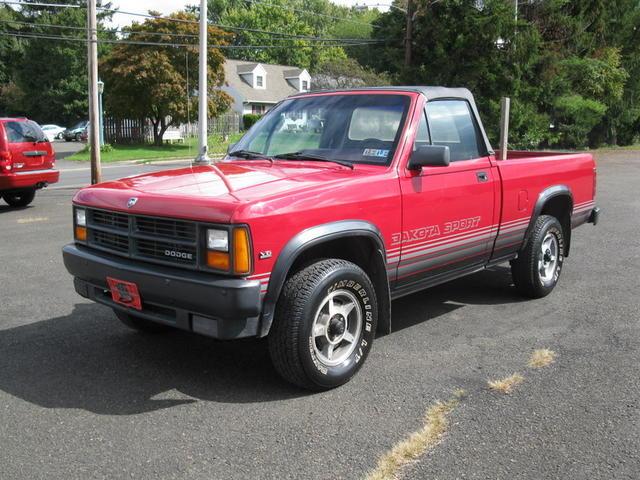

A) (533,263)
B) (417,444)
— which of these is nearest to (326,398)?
(417,444)

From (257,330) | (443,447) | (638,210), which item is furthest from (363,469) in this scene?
(638,210)

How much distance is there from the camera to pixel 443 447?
3.48 metres

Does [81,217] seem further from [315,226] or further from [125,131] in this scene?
[125,131]

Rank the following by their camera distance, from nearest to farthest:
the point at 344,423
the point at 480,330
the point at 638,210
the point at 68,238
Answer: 1. the point at 344,423
2. the point at 480,330
3. the point at 68,238
4. the point at 638,210

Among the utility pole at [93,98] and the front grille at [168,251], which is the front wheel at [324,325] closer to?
the front grille at [168,251]

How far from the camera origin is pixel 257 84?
59.2 meters

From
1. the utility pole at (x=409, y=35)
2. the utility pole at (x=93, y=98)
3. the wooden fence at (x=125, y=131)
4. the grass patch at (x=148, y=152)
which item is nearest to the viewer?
the utility pole at (x=93, y=98)

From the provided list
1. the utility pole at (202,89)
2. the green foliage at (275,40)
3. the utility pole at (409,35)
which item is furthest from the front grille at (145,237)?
the green foliage at (275,40)

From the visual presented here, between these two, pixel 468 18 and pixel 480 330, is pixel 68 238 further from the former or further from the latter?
pixel 468 18

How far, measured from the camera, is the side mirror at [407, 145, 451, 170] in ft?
15.0

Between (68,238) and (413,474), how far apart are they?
7.77 m

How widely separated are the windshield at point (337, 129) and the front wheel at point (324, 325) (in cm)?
105

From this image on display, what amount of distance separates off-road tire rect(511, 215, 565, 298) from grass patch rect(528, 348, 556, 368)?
1.39 metres

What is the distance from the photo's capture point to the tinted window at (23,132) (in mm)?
12555
